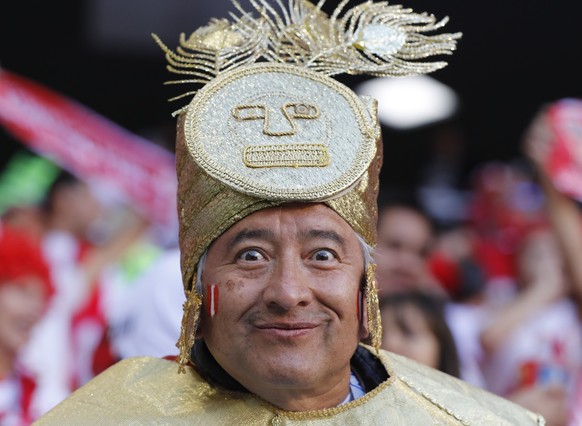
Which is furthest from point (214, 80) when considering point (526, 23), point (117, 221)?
point (526, 23)

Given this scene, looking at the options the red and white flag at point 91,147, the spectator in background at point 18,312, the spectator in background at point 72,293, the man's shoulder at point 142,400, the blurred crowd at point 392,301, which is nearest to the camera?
the man's shoulder at point 142,400

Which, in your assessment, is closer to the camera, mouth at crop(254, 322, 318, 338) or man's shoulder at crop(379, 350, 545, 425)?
mouth at crop(254, 322, 318, 338)

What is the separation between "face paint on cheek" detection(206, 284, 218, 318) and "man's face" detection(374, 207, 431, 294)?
7.33ft

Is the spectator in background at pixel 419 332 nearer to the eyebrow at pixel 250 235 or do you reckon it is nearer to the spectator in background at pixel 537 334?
the spectator in background at pixel 537 334

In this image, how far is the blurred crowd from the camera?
4.79m

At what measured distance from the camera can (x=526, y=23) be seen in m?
8.76

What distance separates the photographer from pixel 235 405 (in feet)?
10.2

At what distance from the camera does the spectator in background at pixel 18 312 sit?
5031mm

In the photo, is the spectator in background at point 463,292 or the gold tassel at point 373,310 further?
the spectator in background at point 463,292

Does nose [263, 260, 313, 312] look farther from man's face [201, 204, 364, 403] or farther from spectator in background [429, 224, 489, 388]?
spectator in background [429, 224, 489, 388]

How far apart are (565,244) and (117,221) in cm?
316

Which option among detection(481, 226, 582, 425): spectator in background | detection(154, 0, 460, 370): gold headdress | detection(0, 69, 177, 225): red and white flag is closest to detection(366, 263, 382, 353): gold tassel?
detection(154, 0, 460, 370): gold headdress

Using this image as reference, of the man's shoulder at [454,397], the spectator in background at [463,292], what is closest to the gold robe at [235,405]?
the man's shoulder at [454,397]

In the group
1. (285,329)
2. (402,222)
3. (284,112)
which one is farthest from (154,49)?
(285,329)
